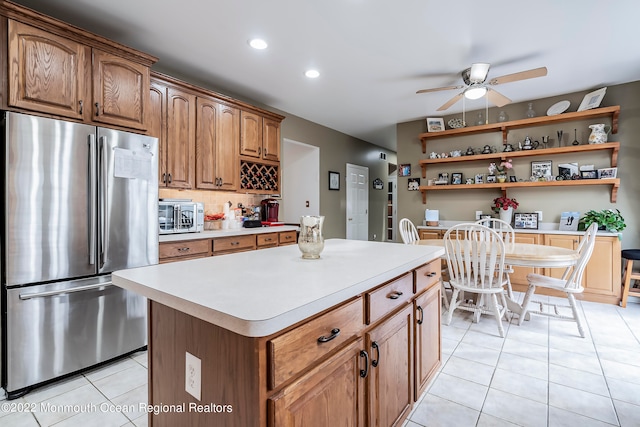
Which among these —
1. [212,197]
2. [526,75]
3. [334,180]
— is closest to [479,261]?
[526,75]

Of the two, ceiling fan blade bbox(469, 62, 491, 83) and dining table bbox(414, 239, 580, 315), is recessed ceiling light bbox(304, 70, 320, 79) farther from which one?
dining table bbox(414, 239, 580, 315)

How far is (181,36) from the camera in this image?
8.52 feet

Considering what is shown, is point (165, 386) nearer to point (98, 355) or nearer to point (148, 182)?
point (98, 355)

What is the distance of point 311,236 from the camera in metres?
1.46

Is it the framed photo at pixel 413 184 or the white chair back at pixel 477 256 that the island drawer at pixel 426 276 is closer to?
the white chair back at pixel 477 256

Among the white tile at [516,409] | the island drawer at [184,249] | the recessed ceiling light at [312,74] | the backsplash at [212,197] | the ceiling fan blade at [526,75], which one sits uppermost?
the recessed ceiling light at [312,74]

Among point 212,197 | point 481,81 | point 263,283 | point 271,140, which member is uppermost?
point 481,81

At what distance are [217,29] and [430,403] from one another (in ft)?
10.1

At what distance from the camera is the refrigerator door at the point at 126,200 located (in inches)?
84.1

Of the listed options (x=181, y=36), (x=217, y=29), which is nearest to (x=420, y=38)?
(x=217, y=29)

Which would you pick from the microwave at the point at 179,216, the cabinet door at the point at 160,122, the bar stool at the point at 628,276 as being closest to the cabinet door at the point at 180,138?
the cabinet door at the point at 160,122

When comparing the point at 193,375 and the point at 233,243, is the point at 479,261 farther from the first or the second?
the point at 193,375

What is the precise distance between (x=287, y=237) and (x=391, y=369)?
2.63 metres

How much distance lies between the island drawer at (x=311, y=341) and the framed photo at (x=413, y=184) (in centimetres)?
444
